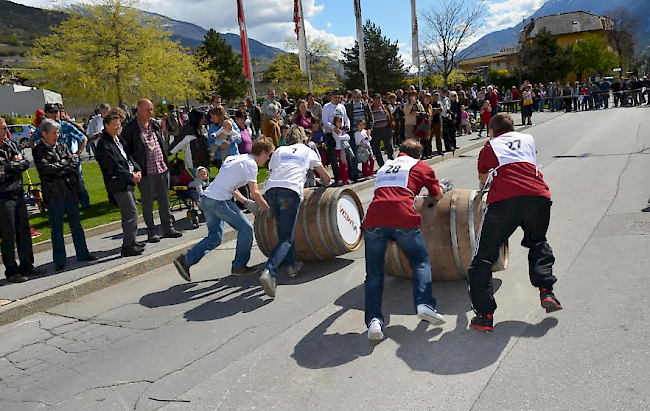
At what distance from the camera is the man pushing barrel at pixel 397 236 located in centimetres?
466

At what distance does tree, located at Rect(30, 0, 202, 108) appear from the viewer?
33000 millimetres

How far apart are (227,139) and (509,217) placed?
6.23 meters

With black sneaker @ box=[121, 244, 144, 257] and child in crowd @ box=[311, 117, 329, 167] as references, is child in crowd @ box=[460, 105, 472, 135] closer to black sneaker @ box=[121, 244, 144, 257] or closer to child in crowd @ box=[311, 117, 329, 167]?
child in crowd @ box=[311, 117, 329, 167]

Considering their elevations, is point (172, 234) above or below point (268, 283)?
above

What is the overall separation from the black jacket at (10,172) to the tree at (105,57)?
28.1m

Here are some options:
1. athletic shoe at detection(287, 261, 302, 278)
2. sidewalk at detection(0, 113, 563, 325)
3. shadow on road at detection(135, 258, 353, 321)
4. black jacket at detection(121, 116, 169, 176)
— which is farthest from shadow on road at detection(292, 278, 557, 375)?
black jacket at detection(121, 116, 169, 176)

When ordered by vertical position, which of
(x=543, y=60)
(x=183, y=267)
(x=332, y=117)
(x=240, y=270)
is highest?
(x=543, y=60)

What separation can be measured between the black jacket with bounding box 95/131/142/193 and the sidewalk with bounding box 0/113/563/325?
3.42ft

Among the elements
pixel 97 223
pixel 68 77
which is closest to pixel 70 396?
pixel 97 223

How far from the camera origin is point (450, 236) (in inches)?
212

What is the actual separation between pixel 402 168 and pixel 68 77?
3383 cm

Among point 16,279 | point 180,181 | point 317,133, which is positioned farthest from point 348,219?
point 317,133

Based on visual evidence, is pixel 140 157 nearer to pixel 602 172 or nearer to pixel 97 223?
pixel 97 223

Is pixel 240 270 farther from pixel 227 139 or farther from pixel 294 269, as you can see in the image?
pixel 227 139
